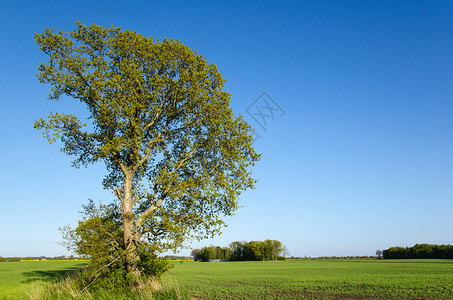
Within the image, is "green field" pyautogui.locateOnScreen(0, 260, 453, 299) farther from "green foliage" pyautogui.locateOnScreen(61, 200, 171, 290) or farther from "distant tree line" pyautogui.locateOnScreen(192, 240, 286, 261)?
"distant tree line" pyautogui.locateOnScreen(192, 240, 286, 261)

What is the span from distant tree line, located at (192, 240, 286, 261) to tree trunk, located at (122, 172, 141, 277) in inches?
6122

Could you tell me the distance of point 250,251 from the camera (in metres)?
168

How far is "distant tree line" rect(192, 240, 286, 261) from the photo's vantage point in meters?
165

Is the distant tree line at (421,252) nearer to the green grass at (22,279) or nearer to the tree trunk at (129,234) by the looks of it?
the green grass at (22,279)

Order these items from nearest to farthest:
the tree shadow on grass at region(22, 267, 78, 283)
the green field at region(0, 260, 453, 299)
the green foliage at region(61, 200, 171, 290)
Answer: the green foliage at region(61, 200, 171, 290), the green field at region(0, 260, 453, 299), the tree shadow on grass at region(22, 267, 78, 283)

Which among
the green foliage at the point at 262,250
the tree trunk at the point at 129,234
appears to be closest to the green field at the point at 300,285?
the tree trunk at the point at 129,234

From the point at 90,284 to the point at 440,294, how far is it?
24429mm

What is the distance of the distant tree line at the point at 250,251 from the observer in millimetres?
165000

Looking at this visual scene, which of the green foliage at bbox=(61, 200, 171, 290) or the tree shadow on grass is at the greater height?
the green foliage at bbox=(61, 200, 171, 290)

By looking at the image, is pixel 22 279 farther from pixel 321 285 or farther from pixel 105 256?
pixel 321 285

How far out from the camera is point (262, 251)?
16462 cm

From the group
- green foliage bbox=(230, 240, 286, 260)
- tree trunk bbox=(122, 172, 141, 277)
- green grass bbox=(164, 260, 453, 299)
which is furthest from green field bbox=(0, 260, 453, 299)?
green foliage bbox=(230, 240, 286, 260)

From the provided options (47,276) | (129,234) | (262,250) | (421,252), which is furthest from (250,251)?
(129,234)

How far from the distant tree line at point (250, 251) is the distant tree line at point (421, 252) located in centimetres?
5172
